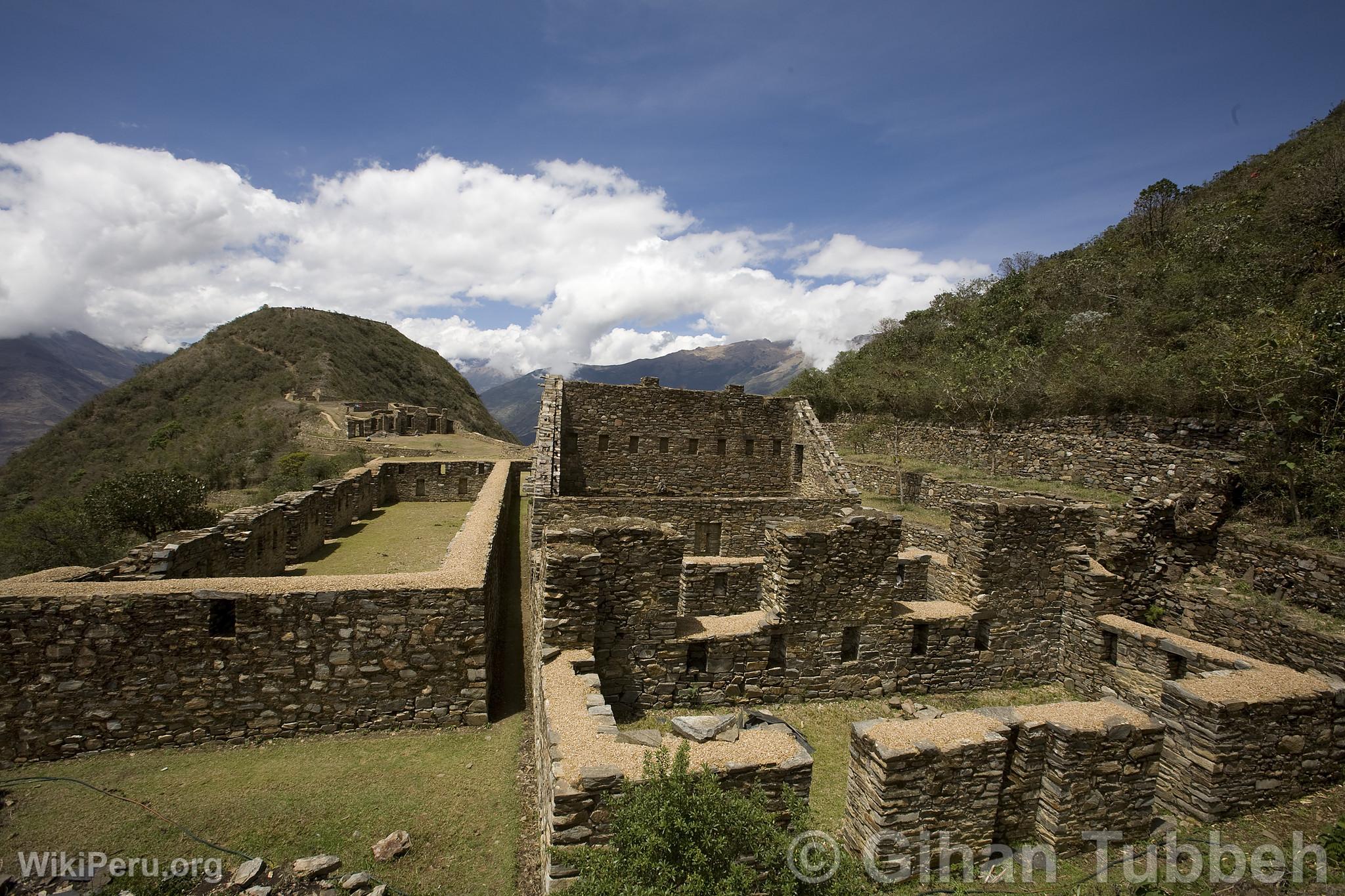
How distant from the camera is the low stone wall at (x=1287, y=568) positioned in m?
8.93

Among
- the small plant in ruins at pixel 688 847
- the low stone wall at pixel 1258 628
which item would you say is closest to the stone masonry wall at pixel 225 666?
the small plant in ruins at pixel 688 847

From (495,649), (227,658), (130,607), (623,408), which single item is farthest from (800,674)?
(623,408)

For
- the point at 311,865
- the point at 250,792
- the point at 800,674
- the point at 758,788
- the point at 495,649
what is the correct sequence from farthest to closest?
the point at 495,649, the point at 800,674, the point at 250,792, the point at 311,865, the point at 758,788

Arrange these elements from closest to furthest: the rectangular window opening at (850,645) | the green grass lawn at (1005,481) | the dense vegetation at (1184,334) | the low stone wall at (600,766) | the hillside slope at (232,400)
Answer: the low stone wall at (600,766) → the rectangular window opening at (850,645) → the dense vegetation at (1184,334) → the green grass lawn at (1005,481) → the hillside slope at (232,400)

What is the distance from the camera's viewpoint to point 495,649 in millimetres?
9477

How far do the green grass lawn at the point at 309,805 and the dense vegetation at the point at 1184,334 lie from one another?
15.8 meters

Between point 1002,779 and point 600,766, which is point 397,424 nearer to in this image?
point 600,766

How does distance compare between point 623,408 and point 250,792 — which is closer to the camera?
point 250,792

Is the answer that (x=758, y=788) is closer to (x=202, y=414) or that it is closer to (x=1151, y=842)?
(x=1151, y=842)

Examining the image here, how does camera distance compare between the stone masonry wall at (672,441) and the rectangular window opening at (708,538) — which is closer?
the rectangular window opening at (708,538)

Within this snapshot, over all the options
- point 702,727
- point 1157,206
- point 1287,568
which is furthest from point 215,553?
point 1157,206

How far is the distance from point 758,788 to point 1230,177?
62134mm

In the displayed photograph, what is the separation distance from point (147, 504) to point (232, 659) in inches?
488

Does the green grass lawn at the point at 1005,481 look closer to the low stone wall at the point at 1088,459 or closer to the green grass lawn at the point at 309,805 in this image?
the low stone wall at the point at 1088,459
